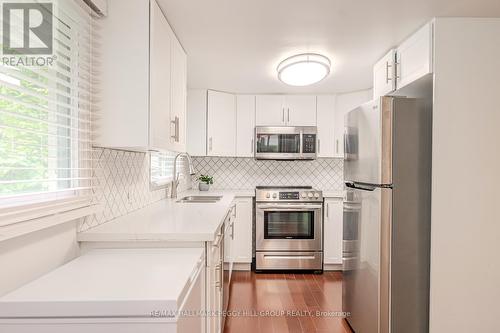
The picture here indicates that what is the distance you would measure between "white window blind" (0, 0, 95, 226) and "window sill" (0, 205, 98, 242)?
29 millimetres

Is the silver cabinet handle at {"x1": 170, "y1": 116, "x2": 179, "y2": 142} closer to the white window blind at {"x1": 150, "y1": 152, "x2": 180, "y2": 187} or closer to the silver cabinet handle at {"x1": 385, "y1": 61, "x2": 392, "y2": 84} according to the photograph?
the white window blind at {"x1": 150, "y1": 152, "x2": 180, "y2": 187}

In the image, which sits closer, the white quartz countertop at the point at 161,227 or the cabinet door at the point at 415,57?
the white quartz countertop at the point at 161,227

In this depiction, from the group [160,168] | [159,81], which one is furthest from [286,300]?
[159,81]

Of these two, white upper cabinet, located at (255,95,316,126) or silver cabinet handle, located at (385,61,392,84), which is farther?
white upper cabinet, located at (255,95,316,126)

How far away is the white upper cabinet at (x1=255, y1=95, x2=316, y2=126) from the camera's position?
4.27 metres

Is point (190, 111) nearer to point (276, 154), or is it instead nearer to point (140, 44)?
point (276, 154)

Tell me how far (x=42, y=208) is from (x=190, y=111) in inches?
117

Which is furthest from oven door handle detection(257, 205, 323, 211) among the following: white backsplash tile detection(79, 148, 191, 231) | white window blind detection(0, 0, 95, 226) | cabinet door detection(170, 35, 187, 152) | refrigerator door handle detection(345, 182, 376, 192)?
white window blind detection(0, 0, 95, 226)

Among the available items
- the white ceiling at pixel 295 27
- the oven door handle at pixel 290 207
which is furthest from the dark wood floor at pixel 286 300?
the white ceiling at pixel 295 27

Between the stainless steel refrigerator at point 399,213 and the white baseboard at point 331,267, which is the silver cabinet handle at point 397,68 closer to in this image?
the stainless steel refrigerator at point 399,213

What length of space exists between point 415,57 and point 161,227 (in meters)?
1.95

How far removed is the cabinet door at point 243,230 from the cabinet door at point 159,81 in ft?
6.87

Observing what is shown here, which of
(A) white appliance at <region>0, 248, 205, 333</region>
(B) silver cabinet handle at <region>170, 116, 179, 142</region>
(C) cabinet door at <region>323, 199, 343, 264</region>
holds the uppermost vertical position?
(B) silver cabinet handle at <region>170, 116, 179, 142</region>

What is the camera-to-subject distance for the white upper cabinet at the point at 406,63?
2105 mm
